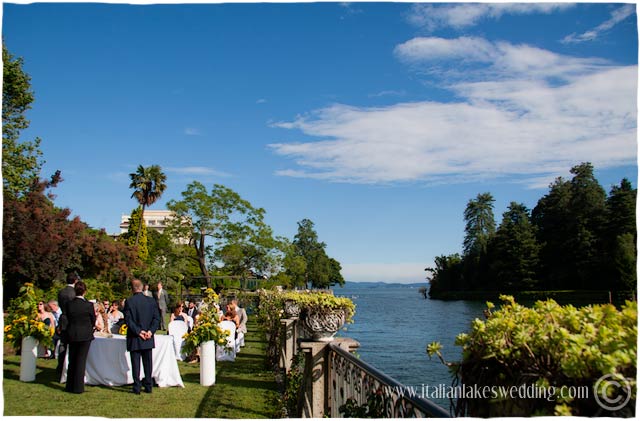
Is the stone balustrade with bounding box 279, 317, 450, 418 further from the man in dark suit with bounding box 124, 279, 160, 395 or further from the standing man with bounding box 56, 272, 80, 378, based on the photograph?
the standing man with bounding box 56, 272, 80, 378

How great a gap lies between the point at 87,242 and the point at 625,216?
5666 cm

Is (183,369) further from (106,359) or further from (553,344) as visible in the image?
(553,344)

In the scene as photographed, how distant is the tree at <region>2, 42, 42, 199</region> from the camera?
25.0 m

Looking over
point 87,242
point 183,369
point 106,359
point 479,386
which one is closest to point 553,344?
point 479,386

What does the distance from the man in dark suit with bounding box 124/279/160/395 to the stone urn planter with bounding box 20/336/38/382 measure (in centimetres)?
202

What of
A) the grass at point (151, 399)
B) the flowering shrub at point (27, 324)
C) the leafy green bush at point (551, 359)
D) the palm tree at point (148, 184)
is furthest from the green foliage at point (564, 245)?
the leafy green bush at point (551, 359)

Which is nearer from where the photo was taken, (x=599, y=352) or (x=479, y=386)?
(x=599, y=352)

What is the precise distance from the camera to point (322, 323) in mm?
6793

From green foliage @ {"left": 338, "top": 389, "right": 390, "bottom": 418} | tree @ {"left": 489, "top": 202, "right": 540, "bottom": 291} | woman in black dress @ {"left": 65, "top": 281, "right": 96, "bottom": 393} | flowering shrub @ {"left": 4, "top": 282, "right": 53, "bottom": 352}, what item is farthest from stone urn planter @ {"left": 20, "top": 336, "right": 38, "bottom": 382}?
tree @ {"left": 489, "top": 202, "right": 540, "bottom": 291}

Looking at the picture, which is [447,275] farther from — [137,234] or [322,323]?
[322,323]

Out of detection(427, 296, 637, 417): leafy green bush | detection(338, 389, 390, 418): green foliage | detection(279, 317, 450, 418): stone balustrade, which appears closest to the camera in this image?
detection(427, 296, 637, 417): leafy green bush

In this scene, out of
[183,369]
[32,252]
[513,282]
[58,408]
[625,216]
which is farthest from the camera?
[513,282]

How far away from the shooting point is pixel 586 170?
74750 millimetres

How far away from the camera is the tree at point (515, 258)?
7081 cm
